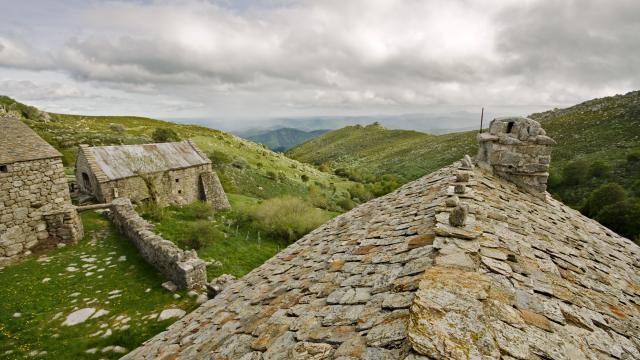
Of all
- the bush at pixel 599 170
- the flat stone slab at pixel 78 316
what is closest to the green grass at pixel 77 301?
the flat stone slab at pixel 78 316

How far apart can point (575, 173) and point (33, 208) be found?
1711 inches

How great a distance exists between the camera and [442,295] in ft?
8.86

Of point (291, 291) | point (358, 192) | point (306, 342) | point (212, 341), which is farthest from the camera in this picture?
point (358, 192)

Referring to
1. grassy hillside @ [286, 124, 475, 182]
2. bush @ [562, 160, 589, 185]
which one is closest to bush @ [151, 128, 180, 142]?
grassy hillside @ [286, 124, 475, 182]

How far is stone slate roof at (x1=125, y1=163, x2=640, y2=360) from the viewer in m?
2.44

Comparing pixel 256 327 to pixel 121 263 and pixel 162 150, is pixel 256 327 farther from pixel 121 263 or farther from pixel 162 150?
pixel 162 150

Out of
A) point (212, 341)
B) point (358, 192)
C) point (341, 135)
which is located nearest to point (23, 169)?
point (212, 341)

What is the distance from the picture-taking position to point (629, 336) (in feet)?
10.4

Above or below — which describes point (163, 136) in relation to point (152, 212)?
above

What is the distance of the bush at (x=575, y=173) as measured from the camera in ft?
104

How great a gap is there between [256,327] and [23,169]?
15.0 m

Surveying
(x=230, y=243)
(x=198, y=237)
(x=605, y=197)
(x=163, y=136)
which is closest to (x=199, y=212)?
(x=230, y=243)

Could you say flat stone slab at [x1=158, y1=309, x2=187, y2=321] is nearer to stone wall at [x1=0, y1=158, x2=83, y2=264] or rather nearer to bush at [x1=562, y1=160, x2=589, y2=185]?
stone wall at [x1=0, y1=158, x2=83, y2=264]

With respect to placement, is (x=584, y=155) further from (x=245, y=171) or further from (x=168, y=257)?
(x=168, y=257)
